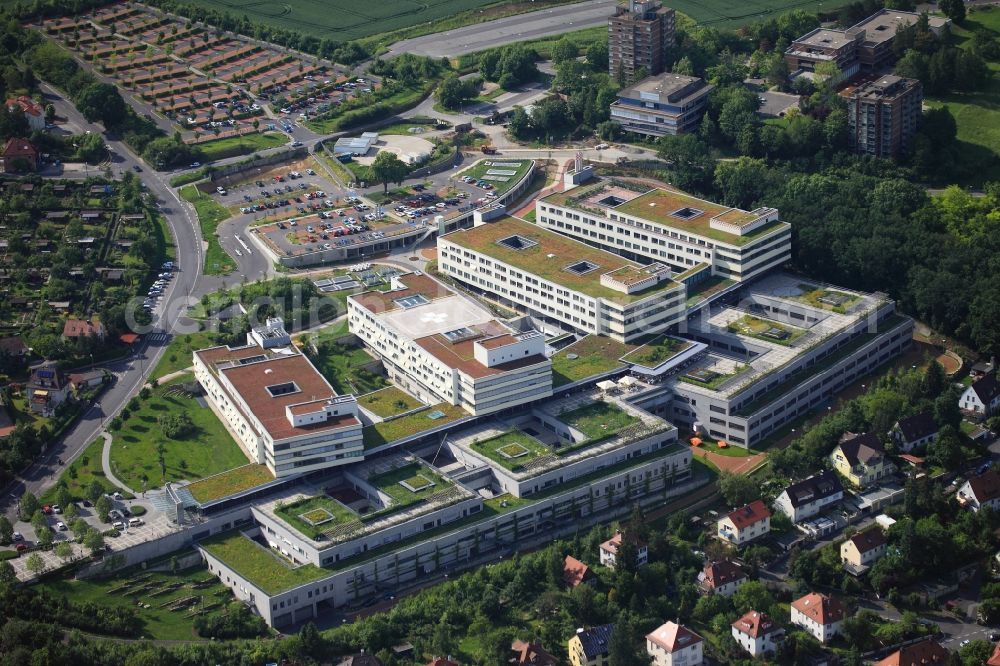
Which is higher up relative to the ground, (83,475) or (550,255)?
(550,255)

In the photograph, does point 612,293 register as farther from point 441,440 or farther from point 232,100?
point 232,100

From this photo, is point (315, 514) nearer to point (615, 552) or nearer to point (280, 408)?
point (280, 408)

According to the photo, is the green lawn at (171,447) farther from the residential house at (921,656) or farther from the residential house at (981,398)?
the residential house at (981,398)

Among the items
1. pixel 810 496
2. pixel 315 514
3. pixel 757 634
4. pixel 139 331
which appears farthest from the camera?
pixel 139 331

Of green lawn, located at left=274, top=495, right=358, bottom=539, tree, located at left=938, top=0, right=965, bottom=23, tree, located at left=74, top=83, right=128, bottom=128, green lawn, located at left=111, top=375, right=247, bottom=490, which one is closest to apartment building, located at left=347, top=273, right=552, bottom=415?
green lawn, located at left=274, top=495, right=358, bottom=539

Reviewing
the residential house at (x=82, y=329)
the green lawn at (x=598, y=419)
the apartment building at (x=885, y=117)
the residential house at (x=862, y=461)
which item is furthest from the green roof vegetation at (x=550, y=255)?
the apartment building at (x=885, y=117)

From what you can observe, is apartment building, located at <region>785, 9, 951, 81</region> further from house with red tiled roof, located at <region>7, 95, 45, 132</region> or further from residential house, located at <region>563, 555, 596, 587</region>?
residential house, located at <region>563, 555, 596, 587</region>

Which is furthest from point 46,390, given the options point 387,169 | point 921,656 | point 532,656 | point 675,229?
point 921,656
